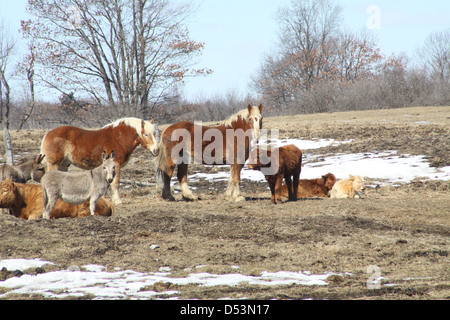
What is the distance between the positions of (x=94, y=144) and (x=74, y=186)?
304cm

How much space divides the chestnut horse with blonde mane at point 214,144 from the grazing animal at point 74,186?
3.47 metres

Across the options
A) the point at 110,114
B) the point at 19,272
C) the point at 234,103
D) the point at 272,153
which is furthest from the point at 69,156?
the point at 234,103

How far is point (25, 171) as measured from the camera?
11.7m

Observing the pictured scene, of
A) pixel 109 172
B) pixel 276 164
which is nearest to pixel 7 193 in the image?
pixel 109 172

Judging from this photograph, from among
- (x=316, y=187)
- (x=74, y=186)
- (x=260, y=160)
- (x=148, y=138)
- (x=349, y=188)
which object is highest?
(x=148, y=138)

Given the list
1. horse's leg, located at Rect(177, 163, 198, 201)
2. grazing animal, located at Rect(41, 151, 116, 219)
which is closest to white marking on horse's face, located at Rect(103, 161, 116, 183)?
grazing animal, located at Rect(41, 151, 116, 219)

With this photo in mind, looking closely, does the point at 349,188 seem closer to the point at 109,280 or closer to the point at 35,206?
the point at 35,206

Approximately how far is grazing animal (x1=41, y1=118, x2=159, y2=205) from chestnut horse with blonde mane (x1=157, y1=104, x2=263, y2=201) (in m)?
0.61

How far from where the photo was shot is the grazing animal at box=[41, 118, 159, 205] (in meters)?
11.0

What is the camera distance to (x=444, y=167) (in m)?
14.3

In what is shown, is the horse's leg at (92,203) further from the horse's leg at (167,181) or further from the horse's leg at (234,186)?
the horse's leg at (234,186)

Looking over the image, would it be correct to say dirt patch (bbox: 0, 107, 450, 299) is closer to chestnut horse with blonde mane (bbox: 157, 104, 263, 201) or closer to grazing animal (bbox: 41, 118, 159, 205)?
chestnut horse with blonde mane (bbox: 157, 104, 263, 201)

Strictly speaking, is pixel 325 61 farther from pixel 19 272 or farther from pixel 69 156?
pixel 19 272

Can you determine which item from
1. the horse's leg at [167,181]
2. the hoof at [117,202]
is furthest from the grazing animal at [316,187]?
the hoof at [117,202]
